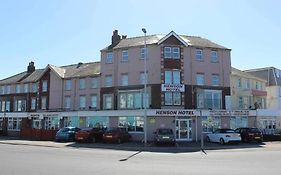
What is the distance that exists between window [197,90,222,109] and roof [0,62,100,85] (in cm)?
1344

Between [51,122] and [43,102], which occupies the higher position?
[43,102]

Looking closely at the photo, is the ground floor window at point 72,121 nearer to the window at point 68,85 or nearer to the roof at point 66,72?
the window at point 68,85

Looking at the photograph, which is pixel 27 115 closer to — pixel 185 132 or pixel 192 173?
pixel 185 132

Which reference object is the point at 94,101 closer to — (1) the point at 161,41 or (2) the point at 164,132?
(1) the point at 161,41

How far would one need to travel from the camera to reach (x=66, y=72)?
51.9 m

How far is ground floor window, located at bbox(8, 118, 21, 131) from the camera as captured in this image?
5325 centimetres

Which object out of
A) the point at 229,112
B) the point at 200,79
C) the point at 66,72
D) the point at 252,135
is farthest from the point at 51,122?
the point at 252,135

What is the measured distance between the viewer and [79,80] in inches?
1890

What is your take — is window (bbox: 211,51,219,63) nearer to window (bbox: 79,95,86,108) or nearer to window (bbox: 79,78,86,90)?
window (bbox: 79,78,86,90)

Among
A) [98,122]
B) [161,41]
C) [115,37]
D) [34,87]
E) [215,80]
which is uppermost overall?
[115,37]

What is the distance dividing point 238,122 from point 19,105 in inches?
1312

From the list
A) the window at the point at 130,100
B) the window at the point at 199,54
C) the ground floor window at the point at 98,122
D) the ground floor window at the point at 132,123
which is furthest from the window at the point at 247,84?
the ground floor window at the point at 98,122

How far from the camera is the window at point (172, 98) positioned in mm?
39375

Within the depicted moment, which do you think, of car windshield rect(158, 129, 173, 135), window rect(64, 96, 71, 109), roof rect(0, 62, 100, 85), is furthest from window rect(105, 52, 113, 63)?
car windshield rect(158, 129, 173, 135)
